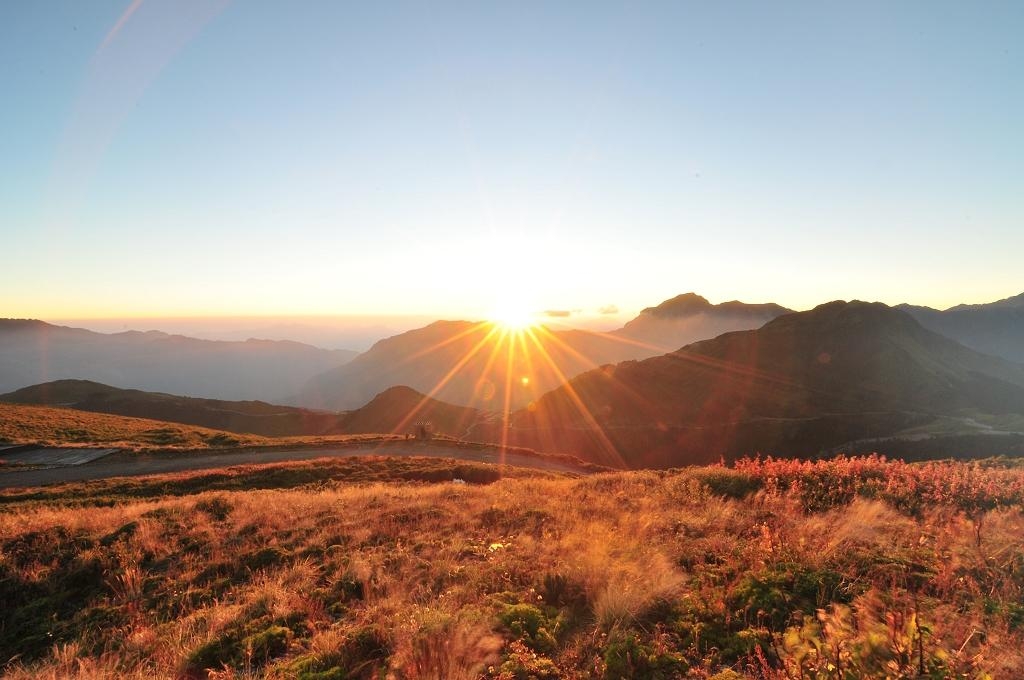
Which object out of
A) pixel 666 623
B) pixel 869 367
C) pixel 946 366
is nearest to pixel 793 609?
pixel 666 623

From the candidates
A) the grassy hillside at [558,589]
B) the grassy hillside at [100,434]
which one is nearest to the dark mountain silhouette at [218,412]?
the grassy hillside at [100,434]

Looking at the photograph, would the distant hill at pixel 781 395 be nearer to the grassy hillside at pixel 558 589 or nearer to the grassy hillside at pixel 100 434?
the grassy hillside at pixel 100 434

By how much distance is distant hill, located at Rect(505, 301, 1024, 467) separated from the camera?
70375 millimetres

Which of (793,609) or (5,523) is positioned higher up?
(793,609)

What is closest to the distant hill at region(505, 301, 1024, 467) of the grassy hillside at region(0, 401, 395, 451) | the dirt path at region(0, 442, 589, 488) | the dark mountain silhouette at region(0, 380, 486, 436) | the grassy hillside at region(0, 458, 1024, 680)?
the dark mountain silhouette at region(0, 380, 486, 436)

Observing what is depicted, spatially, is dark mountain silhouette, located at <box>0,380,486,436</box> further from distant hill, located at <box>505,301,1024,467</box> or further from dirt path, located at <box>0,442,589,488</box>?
dirt path, located at <box>0,442,589,488</box>

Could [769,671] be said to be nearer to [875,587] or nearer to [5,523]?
[875,587]

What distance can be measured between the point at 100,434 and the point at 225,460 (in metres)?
15.2

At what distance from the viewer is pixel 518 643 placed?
450 centimetres

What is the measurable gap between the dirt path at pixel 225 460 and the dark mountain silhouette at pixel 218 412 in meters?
33.4

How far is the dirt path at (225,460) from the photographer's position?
2238cm

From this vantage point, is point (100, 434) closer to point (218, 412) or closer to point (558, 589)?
point (218, 412)

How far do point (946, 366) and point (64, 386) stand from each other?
16765 centimetres

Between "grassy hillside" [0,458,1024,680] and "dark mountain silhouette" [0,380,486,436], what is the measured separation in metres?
57.0
